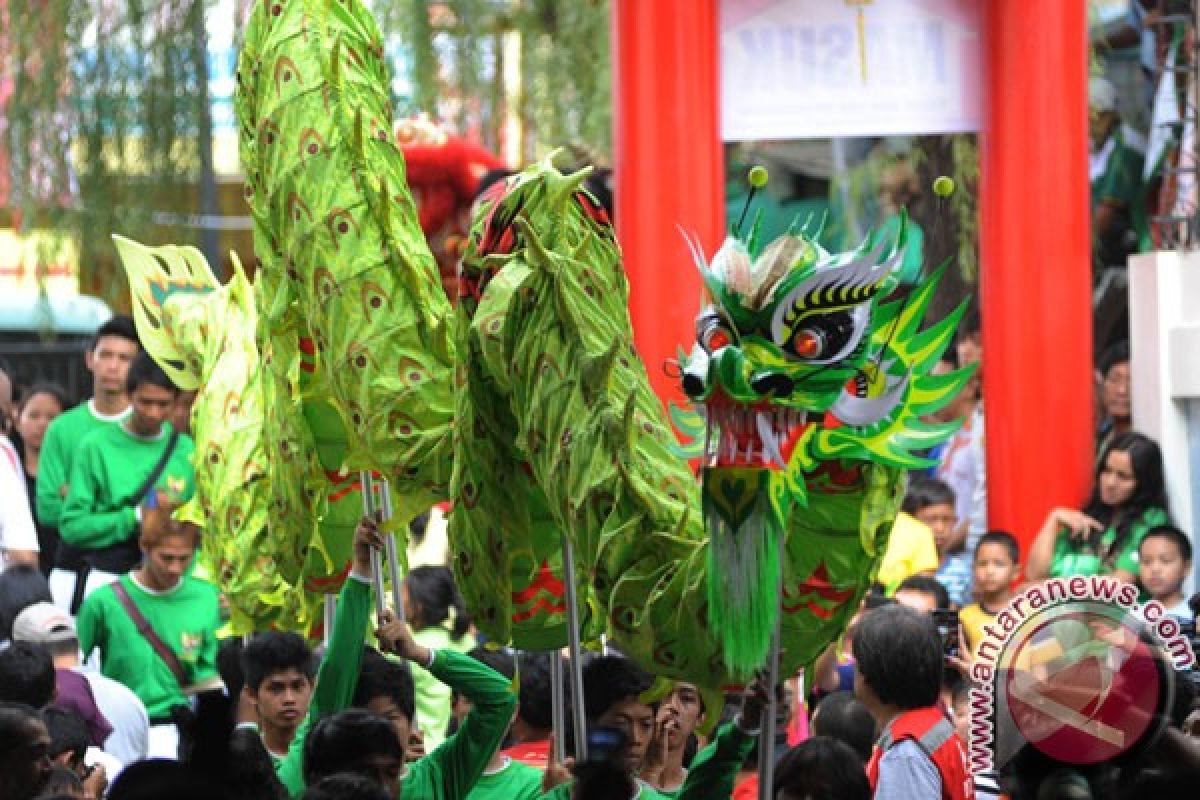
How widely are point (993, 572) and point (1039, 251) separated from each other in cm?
140

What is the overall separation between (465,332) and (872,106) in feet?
13.5

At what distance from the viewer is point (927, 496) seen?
8.70 metres

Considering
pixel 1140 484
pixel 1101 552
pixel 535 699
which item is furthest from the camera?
pixel 1140 484

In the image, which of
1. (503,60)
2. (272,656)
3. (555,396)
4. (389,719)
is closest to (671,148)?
(272,656)

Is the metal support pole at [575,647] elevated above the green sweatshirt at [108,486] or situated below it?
below

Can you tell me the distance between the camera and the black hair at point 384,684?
5352 millimetres

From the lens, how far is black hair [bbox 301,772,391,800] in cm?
413

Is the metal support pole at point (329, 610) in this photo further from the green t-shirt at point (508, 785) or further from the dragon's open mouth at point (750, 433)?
the dragon's open mouth at point (750, 433)

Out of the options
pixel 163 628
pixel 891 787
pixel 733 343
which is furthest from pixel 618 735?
pixel 163 628

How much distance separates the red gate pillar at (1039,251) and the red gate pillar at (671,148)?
3.16 feet

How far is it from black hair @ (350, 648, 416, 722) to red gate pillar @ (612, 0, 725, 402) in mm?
3264

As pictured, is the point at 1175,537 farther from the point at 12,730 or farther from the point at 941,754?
the point at 12,730

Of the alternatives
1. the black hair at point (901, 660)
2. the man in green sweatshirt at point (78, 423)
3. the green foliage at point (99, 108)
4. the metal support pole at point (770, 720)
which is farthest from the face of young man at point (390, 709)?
the green foliage at point (99, 108)

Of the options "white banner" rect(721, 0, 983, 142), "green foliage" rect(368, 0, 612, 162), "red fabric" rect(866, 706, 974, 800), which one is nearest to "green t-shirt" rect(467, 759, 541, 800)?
"red fabric" rect(866, 706, 974, 800)
